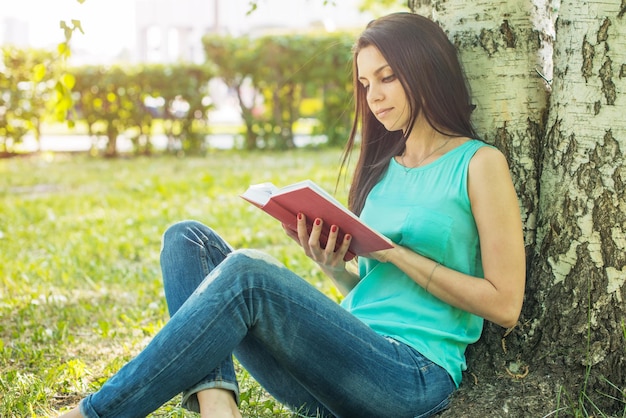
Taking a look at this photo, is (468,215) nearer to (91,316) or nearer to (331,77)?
(91,316)

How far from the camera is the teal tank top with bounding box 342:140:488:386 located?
8.00 ft

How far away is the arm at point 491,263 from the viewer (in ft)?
7.65

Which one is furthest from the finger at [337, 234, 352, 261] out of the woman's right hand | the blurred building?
the blurred building

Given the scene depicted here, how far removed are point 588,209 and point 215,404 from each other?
1234 millimetres

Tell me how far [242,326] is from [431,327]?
1.88 feet

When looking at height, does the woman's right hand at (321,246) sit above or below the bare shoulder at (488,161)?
below

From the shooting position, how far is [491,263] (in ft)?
7.66

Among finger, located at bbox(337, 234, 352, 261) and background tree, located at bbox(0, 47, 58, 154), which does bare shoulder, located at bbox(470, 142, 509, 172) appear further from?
background tree, located at bbox(0, 47, 58, 154)

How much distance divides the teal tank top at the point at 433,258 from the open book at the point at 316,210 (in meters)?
0.17

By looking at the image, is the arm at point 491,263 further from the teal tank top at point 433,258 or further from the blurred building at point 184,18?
the blurred building at point 184,18

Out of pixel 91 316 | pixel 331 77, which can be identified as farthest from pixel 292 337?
pixel 331 77

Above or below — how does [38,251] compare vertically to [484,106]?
below

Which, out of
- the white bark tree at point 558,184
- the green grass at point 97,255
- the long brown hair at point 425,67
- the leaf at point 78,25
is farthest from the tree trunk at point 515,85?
the leaf at point 78,25

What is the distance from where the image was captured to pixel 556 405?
2.47 metres
